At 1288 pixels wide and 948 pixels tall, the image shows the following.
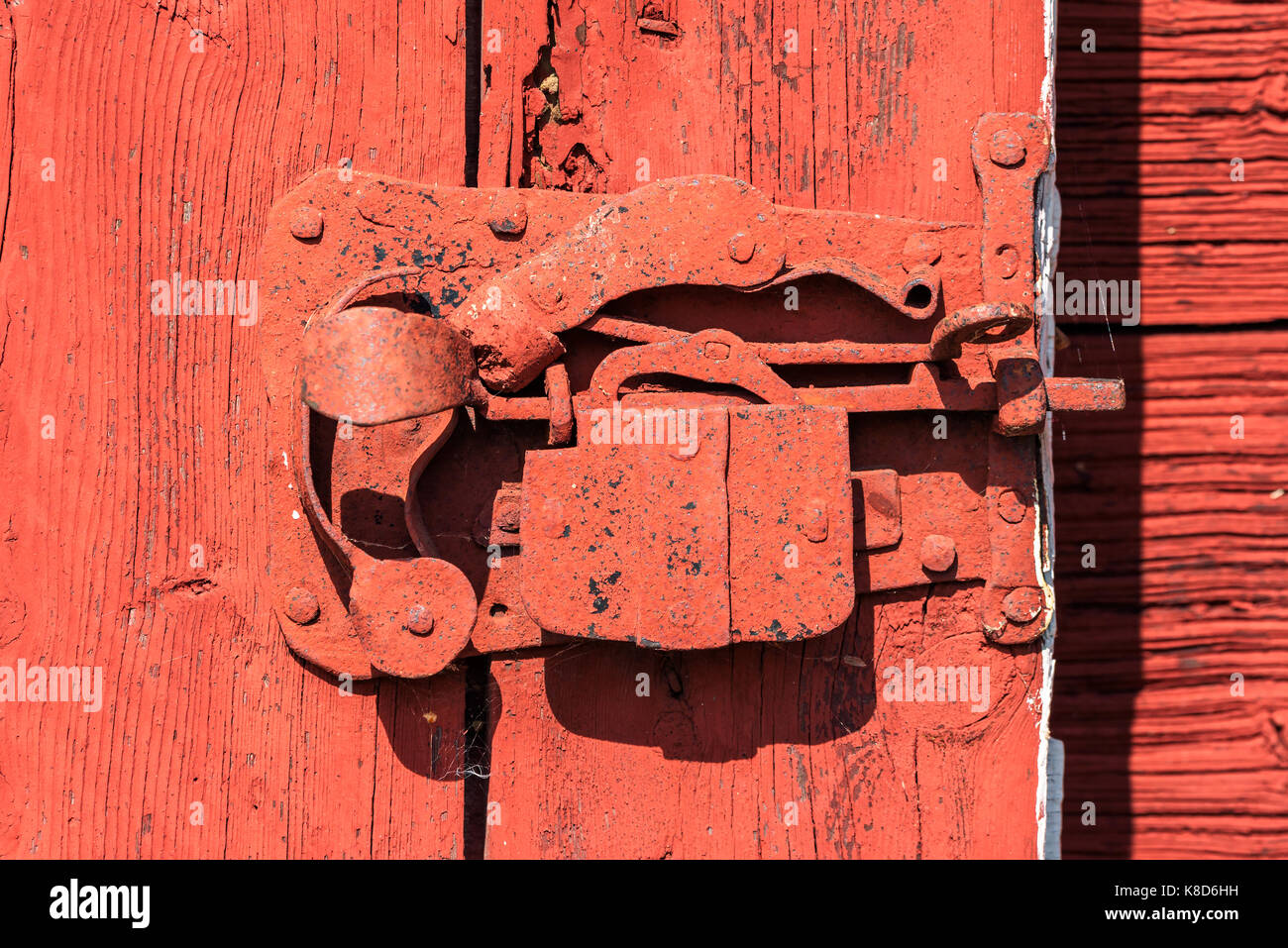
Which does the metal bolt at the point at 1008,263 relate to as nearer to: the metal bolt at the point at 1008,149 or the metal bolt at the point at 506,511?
the metal bolt at the point at 1008,149

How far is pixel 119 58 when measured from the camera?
1.05m

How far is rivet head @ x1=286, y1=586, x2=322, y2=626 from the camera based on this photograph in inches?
40.9

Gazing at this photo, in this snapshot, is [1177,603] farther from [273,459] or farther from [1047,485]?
[273,459]

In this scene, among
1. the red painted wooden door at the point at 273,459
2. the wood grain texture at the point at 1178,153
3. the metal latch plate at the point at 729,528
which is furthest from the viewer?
the wood grain texture at the point at 1178,153

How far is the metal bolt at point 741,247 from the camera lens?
3.27 feet

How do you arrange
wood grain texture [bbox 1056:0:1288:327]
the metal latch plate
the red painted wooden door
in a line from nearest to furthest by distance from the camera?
the metal latch plate
the red painted wooden door
wood grain texture [bbox 1056:0:1288:327]

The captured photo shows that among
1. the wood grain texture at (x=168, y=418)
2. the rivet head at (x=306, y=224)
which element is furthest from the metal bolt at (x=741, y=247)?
the rivet head at (x=306, y=224)

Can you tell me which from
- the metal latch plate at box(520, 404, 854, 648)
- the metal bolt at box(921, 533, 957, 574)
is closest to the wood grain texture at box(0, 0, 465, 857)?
the metal latch plate at box(520, 404, 854, 648)

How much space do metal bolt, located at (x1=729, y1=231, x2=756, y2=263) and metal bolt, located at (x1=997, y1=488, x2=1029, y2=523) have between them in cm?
41

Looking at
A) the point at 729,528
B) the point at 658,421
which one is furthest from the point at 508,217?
the point at 729,528

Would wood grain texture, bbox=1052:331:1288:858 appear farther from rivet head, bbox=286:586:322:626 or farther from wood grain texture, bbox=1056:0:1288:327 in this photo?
rivet head, bbox=286:586:322:626

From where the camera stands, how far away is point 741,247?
1.00 metres

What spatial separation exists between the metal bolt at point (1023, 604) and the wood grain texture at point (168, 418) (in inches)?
26.4

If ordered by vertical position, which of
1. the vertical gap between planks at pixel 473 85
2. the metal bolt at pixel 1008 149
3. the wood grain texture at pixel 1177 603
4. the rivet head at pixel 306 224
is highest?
the vertical gap between planks at pixel 473 85
